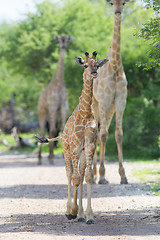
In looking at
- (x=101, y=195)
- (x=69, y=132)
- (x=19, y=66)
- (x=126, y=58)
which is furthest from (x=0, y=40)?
(x=69, y=132)

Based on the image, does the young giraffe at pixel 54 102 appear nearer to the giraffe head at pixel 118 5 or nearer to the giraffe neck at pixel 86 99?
the giraffe head at pixel 118 5

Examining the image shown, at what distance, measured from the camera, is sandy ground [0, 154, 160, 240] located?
6.05 metres

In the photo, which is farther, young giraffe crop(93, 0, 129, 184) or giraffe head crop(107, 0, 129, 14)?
young giraffe crop(93, 0, 129, 184)

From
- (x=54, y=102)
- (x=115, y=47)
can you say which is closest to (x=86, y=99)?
(x=115, y=47)

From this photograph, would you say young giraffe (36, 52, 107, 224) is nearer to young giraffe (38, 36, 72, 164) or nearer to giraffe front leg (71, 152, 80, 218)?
giraffe front leg (71, 152, 80, 218)

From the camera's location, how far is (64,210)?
8.10 m

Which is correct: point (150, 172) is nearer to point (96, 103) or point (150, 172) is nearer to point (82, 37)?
point (96, 103)

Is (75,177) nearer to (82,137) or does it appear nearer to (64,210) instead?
(82,137)

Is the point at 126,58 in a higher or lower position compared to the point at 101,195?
higher

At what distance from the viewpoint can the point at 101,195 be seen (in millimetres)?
9648

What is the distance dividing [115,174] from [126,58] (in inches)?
234

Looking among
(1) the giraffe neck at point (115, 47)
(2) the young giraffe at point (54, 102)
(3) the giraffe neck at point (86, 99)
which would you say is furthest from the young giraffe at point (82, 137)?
(2) the young giraffe at point (54, 102)

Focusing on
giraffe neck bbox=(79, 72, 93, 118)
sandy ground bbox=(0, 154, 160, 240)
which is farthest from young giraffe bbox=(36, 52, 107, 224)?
sandy ground bbox=(0, 154, 160, 240)

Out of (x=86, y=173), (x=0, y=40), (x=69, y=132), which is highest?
(x=0, y=40)
